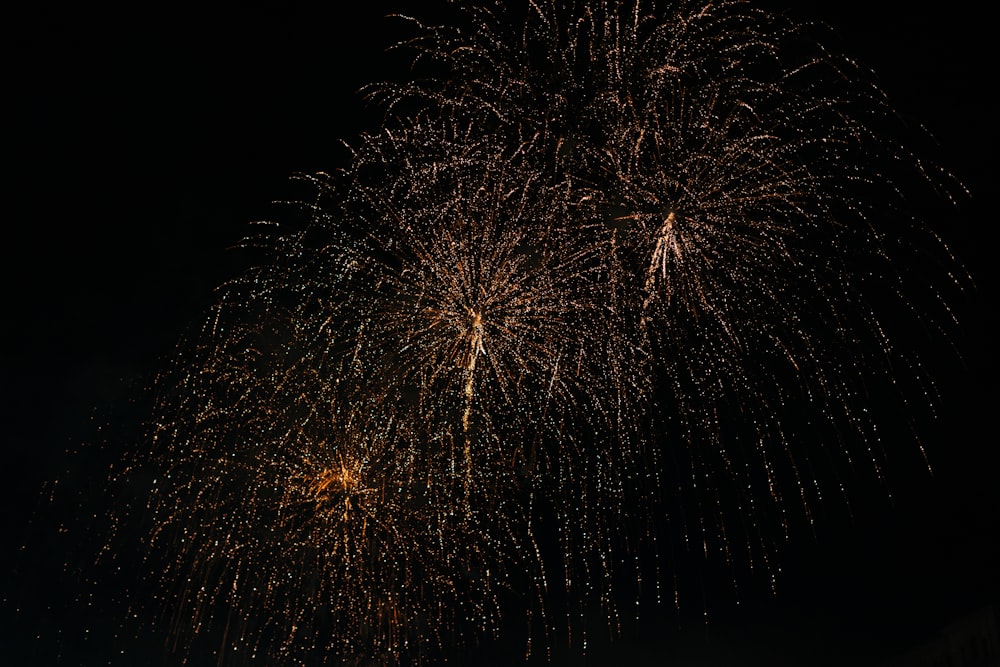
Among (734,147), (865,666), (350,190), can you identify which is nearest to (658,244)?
(734,147)

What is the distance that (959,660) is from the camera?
1291cm

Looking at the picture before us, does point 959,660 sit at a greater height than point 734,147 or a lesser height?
lesser

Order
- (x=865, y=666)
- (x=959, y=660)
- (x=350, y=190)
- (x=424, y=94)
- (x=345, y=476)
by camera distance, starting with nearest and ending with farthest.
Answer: (x=424, y=94), (x=350, y=190), (x=345, y=476), (x=959, y=660), (x=865, y=666)

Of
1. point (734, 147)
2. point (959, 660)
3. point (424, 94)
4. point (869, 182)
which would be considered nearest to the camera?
point (869, 182)

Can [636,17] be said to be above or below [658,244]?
above

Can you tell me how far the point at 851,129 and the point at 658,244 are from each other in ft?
8.44

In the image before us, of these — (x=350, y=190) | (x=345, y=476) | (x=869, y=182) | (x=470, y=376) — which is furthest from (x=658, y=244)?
(x=345, y=476)

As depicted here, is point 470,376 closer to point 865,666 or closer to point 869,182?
point 869,182

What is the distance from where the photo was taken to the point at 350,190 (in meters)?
10.9

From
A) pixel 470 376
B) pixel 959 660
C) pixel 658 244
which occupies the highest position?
pixel 658 244

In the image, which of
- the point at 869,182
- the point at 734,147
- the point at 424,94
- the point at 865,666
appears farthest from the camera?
the point at 865,666

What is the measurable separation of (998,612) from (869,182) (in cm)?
790

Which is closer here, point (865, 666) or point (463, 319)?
point (463, 319)

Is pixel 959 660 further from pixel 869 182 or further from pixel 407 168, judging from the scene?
pixel 407 168
